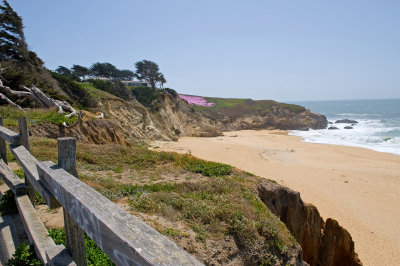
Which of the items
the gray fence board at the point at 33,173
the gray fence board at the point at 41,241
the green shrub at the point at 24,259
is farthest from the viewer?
the green shrub at the point at 24,259

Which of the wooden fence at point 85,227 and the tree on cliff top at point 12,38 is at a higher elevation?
the tree on cliff top at point 12,38

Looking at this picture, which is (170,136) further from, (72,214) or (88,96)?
(72,214)

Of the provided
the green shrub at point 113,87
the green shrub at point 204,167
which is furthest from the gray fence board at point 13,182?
the green shrub at point 113,87

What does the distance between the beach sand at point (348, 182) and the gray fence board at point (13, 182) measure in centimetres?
1163

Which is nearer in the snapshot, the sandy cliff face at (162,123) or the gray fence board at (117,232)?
the gray fence board at (117,232)

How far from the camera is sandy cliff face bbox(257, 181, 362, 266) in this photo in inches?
388

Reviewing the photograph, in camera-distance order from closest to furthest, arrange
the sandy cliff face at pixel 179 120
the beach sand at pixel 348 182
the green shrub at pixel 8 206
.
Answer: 1. the green shrub at pixel 8 206
2. the beach sand at pixel 348 182
3. the sandy cliff face at pixel 179 120

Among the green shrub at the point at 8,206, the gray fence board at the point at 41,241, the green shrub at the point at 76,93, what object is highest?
the green shrub at the point at 76,93

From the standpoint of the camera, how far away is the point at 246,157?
26.0 meters

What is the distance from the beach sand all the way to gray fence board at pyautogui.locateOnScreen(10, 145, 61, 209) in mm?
11646

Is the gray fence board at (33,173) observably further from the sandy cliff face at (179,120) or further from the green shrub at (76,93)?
the green shrub at (76,93)

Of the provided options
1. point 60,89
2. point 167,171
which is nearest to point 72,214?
point 167,171

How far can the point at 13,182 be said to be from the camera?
491cm

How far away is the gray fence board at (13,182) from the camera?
472cm
